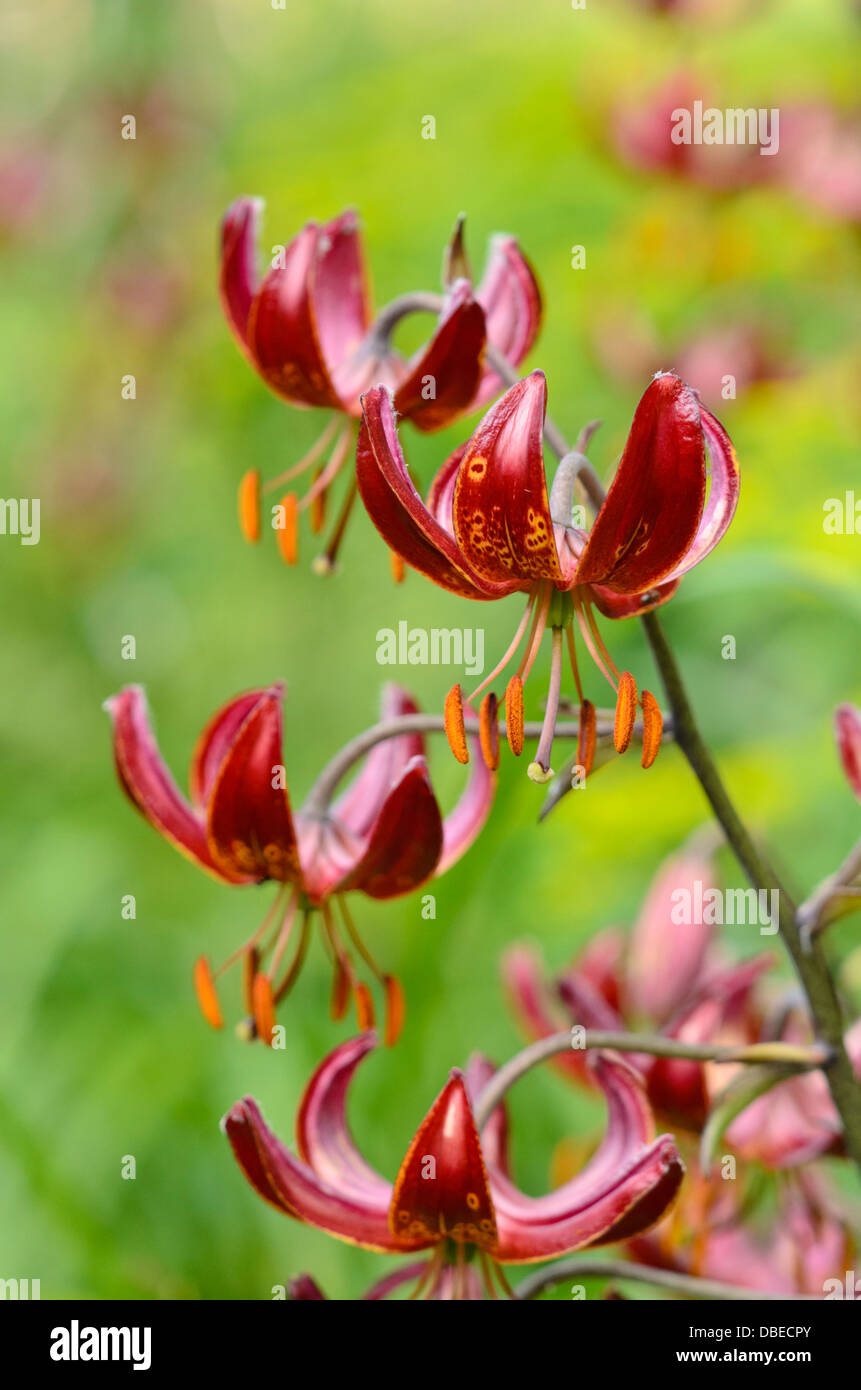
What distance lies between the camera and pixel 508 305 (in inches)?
37.3

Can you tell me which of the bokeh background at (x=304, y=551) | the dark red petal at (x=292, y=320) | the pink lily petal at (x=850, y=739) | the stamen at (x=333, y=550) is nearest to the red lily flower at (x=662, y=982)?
the bokeh background at (x=304, y=551)

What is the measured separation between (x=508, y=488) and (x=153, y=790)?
35 centimetres

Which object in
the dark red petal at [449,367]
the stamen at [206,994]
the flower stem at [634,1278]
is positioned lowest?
the flower stem at [634,1278]

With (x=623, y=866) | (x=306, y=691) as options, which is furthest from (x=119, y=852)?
(x=623, y=866)

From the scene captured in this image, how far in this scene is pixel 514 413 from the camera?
2.29ft

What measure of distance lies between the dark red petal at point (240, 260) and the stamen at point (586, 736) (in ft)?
1.12

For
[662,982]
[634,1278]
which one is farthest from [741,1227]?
[634,1278]

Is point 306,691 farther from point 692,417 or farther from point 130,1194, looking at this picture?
point 692,417

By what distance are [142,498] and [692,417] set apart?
3.14 m

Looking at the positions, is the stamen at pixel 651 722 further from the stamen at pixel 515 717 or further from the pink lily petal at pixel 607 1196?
the pink lily petal at pixel 607 1196

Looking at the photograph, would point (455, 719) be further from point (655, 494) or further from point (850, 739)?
point (850, 739)

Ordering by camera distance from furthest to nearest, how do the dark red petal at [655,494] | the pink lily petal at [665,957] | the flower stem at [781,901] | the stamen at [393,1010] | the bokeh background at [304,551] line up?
the bokeh background at [304,551], the pink lily petal at [665,957], the stamen at [393,1010], the flower stem at [781,901], the dark red petal at [655,494]

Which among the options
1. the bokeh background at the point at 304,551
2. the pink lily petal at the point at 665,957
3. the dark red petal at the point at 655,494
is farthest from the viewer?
the bokeh background at the point at 304,551

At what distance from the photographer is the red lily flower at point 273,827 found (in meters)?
0.86
